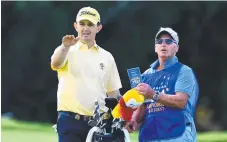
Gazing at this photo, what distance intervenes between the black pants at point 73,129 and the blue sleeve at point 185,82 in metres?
0.76

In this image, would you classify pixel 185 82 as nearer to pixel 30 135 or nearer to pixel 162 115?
pixel 162 115

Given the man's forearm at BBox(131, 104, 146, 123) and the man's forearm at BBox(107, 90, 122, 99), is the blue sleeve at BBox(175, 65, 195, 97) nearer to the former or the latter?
the man's forearm at BBox(131, 104, 146, 123)

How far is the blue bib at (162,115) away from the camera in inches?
232

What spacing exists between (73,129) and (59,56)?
0.56 metres

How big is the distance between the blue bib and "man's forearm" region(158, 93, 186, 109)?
59mm

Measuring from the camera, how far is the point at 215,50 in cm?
2481

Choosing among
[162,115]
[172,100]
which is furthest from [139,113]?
[172,100]

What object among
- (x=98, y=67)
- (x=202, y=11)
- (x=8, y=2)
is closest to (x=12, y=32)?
(x=8, y=2)

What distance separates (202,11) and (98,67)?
59.6ft

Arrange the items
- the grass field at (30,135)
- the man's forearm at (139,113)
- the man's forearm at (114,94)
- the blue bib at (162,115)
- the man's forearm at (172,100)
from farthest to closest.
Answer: the grass field at (30,135) → the man's forearm at (114,94) → the man's forearm at (139,113) → the blue bib at (162,115) → the man's forearm at (172,100)

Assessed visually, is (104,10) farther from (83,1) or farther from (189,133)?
(189,133)

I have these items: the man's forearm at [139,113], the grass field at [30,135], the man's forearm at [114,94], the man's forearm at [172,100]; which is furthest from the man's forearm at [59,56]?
the grass field at [30,135]

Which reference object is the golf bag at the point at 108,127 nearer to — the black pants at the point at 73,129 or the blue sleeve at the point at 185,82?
the black pants at the point at 73,129

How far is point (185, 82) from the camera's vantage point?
591 cm
